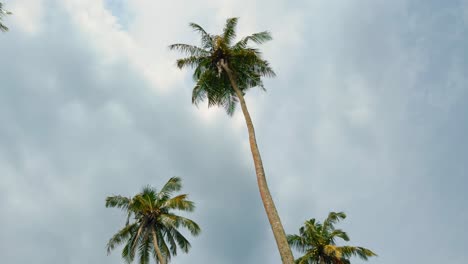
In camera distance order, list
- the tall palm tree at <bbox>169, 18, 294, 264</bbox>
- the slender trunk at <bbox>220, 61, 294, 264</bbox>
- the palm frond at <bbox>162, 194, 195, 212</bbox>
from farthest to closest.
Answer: the palm frond at <bbox>162, 194, 195, 212</bbox> → the tall palm tree at <bbox>169, 18, 294, 264</bbox> → the slender trunk at <bbox>220, 61, 294, 264</bbox>

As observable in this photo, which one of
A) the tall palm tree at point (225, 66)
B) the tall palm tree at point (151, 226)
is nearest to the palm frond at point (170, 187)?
the tall palm tree at point (151, 226)

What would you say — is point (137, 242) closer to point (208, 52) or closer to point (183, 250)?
point (183, 250)

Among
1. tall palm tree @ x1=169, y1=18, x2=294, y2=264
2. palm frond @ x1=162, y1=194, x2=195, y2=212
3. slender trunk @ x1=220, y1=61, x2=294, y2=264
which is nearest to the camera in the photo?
slender trunk @ x1=220, y1=61, x2=294, y2=264

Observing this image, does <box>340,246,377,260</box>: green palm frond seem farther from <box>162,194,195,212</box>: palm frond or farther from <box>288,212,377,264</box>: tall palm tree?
<box>162,194,195,212</box>: palm frond

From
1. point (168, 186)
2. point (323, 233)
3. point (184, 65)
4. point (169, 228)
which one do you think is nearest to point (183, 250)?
point (169, 228)

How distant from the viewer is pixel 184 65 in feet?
78.4

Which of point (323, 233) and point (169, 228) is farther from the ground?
point (169, 228)

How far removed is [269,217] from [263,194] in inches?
48.3

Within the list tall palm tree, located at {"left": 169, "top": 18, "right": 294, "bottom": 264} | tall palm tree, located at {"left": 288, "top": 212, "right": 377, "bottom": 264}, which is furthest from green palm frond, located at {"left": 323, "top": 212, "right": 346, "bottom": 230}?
tall palm tree, located at {"left": 169, "top": 18, "right": 294, "bottom": 264}

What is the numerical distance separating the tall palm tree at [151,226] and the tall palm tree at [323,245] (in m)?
10.00

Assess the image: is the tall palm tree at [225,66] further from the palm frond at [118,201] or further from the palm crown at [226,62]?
the palm frond at [118,201]

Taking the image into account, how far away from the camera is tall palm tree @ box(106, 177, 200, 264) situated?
29.7 m

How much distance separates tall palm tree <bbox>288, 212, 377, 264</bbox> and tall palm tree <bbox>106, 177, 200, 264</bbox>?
32.8 ft

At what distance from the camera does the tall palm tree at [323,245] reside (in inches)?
1239
